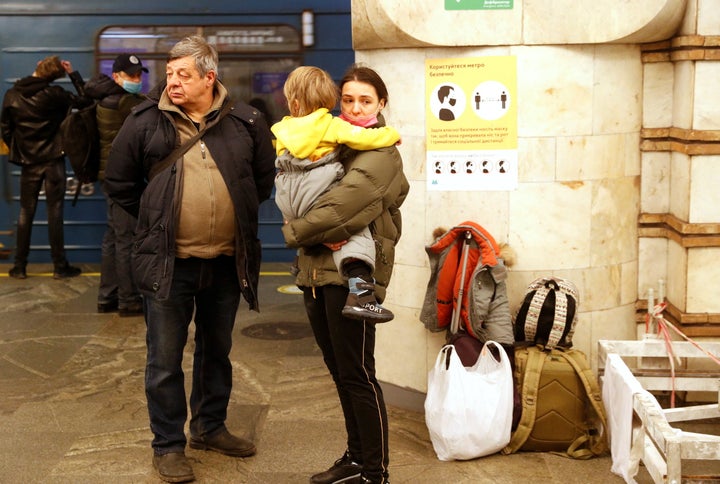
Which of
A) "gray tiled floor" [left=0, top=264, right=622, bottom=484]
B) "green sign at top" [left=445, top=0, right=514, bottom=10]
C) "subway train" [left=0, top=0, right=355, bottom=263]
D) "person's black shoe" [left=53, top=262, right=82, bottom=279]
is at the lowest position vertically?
"gray tiled floor" [left=0, top=264, right=622, bottom=484]

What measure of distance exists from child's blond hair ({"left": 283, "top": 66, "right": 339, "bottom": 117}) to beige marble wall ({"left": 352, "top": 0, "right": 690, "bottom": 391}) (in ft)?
3.98

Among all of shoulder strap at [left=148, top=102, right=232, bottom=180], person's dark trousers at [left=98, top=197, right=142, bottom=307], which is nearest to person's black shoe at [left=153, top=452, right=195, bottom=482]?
shoulder strap at [left=148, top=102, right=232, bottom=180]

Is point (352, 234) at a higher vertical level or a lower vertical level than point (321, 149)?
lower

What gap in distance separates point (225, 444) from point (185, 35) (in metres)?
5.65

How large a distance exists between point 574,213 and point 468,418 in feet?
4.28

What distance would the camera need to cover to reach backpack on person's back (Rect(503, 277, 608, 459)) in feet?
17.2

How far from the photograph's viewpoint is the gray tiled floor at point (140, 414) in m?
5.11

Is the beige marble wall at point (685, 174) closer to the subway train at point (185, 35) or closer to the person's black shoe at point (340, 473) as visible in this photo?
the person's black shoe at point (340, 473)

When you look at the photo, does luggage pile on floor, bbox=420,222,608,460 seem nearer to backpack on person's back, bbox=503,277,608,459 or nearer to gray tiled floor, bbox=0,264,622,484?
backpack on person's back, bbox=503,277,608,459

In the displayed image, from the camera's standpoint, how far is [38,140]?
9578 mm

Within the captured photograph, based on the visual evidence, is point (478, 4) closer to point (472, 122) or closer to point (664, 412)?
point (472, 122)

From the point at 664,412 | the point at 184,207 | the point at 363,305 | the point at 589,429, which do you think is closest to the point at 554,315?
the point at 589,429

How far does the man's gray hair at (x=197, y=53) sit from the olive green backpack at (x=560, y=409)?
218 centimetres

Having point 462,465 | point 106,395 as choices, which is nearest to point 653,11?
point 462,465
